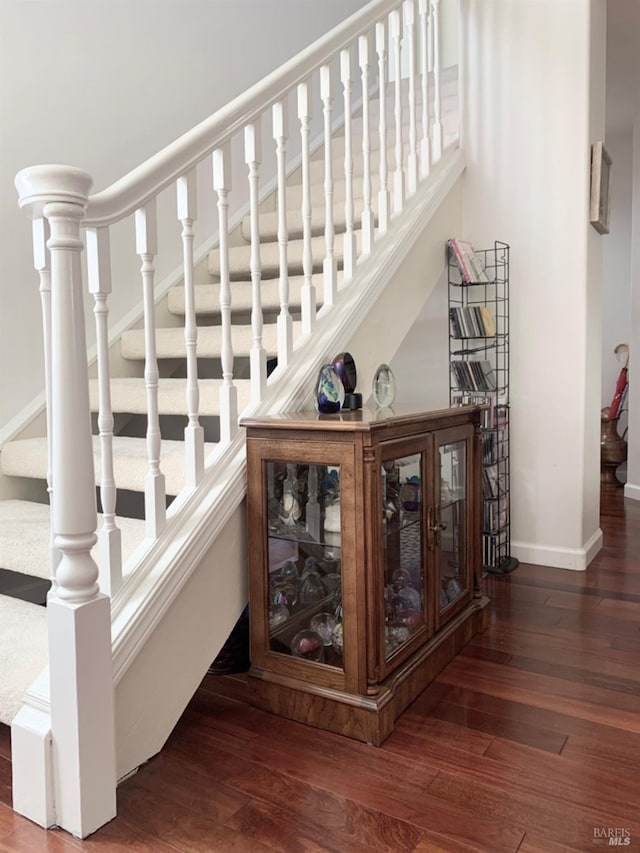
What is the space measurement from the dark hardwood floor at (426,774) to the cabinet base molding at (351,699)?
0.09 ft

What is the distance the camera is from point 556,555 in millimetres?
3080

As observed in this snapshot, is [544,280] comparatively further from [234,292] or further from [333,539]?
[333,539]

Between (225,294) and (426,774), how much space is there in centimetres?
128

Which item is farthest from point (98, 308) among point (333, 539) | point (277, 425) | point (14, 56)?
point (14, 56)

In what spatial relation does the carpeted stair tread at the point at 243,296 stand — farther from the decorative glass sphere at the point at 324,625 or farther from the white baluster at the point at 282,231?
the decorative glass sphere at the point at 324,625

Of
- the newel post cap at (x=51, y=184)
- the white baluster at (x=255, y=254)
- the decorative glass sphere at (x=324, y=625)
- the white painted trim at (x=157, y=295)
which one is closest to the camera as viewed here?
the newel post cap at (x=51, y=184)

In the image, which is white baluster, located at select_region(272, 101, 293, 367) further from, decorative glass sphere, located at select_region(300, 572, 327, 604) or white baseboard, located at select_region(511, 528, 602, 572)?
white baseboard, located at select_region(511, 528, 602, 572)

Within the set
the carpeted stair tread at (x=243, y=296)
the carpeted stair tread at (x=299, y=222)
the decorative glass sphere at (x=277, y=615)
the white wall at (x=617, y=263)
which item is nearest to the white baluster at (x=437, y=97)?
the carpeted stair tread at (x=299, y=222)

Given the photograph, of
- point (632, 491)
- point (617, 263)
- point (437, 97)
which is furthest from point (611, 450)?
point (437, 97)

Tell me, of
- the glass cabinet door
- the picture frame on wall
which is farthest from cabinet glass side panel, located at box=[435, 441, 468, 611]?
the picture frame on wall

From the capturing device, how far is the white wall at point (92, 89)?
2521 millimetres

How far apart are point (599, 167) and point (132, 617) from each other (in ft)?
8.62

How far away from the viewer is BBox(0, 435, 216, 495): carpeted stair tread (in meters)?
2.01

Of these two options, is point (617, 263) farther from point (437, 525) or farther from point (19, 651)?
point (19, 651)
